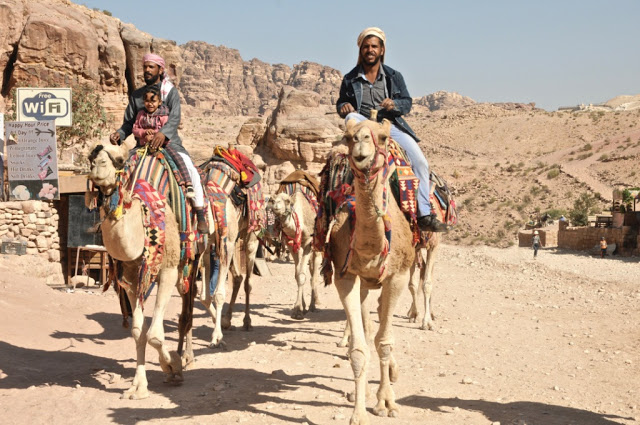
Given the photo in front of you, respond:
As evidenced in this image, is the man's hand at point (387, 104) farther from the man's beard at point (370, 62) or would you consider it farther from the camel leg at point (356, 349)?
the camel leg at point (356, 349)

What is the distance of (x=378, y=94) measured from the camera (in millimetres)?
7023

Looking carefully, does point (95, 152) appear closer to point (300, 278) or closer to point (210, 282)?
point (210, 282)

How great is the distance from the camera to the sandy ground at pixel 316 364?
6094 mm

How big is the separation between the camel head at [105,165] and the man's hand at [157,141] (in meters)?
1.19

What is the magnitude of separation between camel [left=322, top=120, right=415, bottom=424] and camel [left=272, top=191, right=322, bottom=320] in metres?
5.53

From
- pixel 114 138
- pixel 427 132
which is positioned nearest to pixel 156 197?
pixel 114 138

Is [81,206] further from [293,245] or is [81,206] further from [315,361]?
[315,361]

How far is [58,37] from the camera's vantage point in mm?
31406

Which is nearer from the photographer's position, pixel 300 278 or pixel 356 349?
pixel 356 349

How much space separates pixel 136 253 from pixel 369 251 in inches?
86.9

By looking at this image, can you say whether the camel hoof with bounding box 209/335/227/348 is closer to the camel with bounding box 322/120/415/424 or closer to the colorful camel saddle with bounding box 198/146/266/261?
the colorful camel saddle with bounding box 198/146/266/261

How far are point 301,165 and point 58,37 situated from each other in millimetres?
13537

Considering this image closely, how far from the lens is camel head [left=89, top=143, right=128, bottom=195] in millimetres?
5609

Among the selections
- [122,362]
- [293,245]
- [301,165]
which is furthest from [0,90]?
[122,362]
